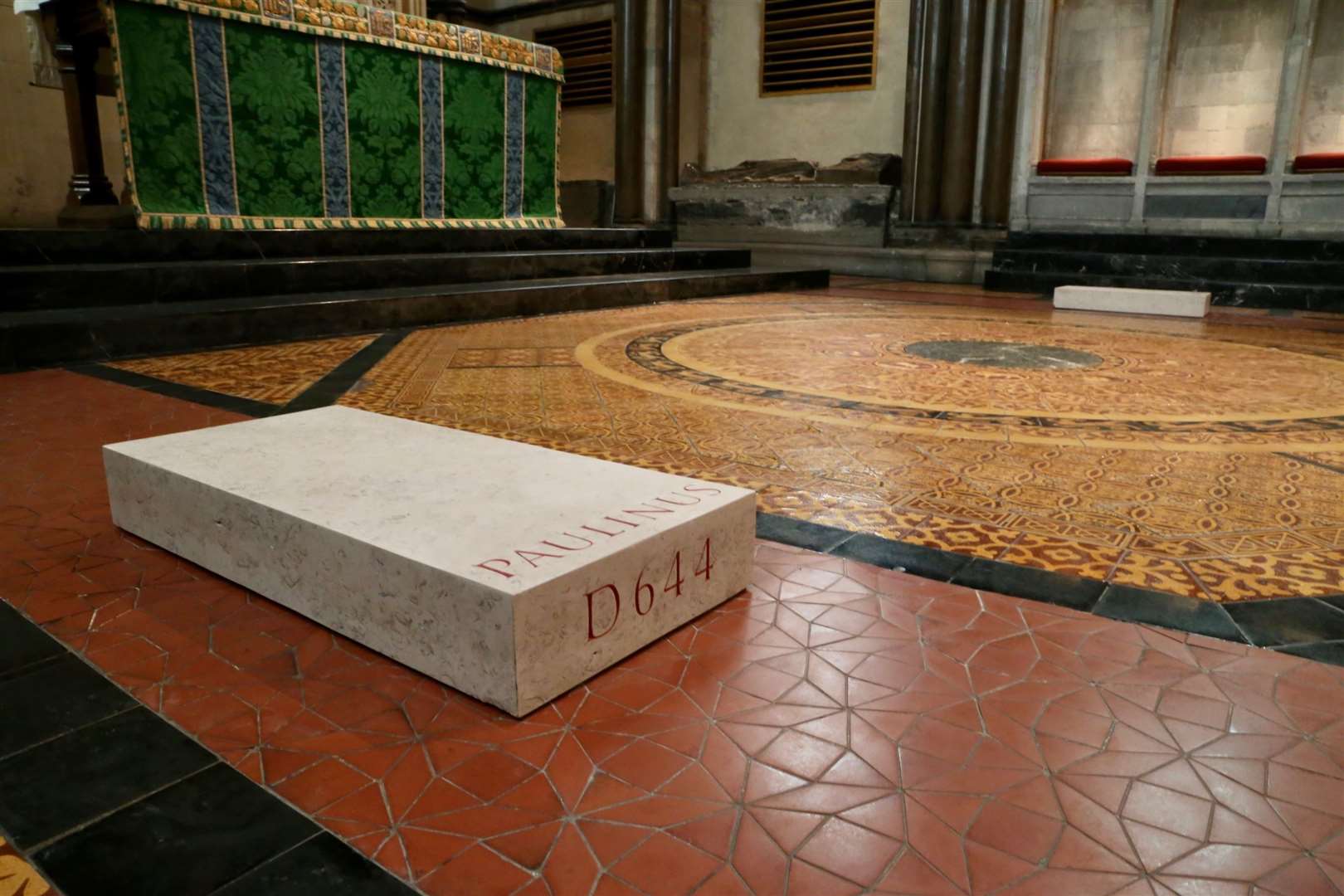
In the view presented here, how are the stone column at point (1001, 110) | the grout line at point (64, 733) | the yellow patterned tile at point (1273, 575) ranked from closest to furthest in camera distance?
the grout line at point (64, 733), the yellow patterned tile at point (1273, 575), the stone column at point (1001, 110)

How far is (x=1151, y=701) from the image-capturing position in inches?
52.4

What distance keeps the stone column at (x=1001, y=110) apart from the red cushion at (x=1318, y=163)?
2.19 meters

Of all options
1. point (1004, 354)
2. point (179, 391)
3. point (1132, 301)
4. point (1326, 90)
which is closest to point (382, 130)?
point (179, 391)

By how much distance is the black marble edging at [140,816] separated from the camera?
3.13 ft

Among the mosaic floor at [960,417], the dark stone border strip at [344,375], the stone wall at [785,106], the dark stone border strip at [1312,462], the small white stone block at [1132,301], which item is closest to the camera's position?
the mosaic floor at [960,417]

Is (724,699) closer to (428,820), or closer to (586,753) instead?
(586,753)

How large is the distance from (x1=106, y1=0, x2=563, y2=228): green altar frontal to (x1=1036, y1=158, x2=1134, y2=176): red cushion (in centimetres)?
466

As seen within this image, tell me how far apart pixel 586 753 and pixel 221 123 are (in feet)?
15.7

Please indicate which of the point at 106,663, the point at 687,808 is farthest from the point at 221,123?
the point at 687,808

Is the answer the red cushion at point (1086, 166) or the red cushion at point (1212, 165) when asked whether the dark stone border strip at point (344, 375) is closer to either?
the red cushion at point (1086, 166)

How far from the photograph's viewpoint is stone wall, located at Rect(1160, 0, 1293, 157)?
7957 mm

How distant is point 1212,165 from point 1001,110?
1774mm

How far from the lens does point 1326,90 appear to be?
7.71 m

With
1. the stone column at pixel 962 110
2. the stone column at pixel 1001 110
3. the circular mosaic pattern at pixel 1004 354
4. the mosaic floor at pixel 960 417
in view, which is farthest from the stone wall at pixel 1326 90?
the circular mosaic pattern at pixel 1004 354
